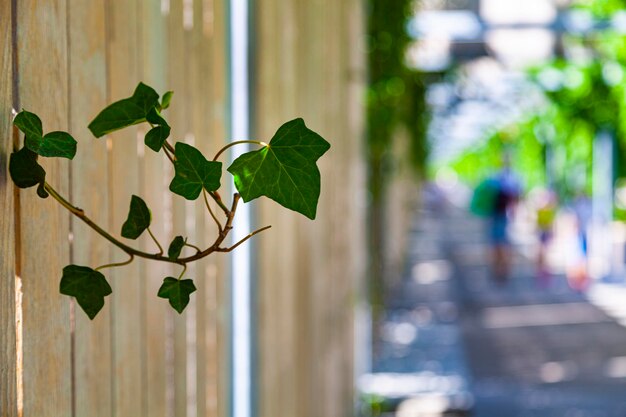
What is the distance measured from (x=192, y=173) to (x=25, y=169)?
15 cm

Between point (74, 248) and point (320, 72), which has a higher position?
point (320, 72)

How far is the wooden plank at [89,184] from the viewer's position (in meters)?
1.17

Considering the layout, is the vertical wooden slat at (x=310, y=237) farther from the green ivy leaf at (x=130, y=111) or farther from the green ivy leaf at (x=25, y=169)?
the green ivy leaf at (x=25, y=169)

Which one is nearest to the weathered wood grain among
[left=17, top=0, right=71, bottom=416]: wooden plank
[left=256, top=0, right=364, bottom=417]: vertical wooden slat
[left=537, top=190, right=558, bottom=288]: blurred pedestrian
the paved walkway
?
[left=17, top=0, right=71, bottom=416]: wooden plank

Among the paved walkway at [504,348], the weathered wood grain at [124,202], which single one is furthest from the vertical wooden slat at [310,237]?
the paved walkway at [504,348]

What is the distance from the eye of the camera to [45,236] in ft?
3.53

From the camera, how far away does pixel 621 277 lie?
15.5 metres

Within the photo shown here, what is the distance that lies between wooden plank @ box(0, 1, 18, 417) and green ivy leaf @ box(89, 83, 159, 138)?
0.12m

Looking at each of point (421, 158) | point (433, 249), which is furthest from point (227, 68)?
point (433, 249)

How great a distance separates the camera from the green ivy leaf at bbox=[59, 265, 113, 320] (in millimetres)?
983

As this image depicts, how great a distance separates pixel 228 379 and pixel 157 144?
4.11 feet

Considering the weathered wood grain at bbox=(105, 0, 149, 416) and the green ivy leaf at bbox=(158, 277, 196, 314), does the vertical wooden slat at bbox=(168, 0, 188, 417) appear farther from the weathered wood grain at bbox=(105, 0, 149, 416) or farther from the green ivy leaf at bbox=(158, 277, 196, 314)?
the green ivy leaf at bbox=(158, 277, 196, 314)

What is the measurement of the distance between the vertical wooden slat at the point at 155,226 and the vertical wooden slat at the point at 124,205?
0.04 metres

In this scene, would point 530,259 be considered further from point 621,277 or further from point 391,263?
point 391,263
